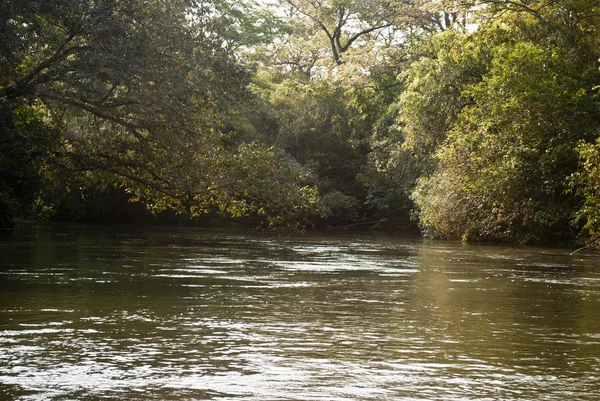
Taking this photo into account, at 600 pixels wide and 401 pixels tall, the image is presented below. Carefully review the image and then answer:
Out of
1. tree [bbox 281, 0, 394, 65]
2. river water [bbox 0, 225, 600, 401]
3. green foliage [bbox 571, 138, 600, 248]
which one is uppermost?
tree [bbox 281, 0, 394, 65]

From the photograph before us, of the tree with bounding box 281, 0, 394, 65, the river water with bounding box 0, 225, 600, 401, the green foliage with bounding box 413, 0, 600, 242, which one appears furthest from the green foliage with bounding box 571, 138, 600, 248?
the tree with bounding box 281, 0, 394, 65

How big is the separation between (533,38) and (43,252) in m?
20.9

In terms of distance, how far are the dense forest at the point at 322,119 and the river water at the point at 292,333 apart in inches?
181

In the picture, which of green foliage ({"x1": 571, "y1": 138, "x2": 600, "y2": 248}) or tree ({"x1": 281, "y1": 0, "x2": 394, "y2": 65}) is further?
tree ({"x1": 281, "y1": 0, "x2": 394, "y2": 65})

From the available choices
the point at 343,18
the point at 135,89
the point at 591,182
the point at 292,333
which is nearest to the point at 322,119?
the point at 343,18

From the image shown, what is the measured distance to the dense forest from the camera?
19.4m

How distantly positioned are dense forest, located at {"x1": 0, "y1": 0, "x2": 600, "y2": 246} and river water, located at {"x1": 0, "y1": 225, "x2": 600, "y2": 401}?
4.60m

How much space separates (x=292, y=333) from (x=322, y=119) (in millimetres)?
45204

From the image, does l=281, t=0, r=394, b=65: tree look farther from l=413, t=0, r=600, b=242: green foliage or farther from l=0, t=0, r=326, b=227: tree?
l=0, t=0, r=326, b=227: tree

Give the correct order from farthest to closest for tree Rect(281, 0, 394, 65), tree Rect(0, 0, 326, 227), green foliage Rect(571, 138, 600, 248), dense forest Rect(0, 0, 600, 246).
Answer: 1. tree Rect(281, 0, 394, 65)
2. green foliage Rect(571, 138, 600, 248)
3. dense forest Rect(0, 0, 600, 246)
4. tree Rect(0, 0, 326, 227)

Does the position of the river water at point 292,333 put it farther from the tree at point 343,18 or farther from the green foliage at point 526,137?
the tree at point 343,18

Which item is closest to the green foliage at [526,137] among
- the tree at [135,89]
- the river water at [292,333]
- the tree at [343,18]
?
the tree at [135,89]

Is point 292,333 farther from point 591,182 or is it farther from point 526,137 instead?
point 526,137

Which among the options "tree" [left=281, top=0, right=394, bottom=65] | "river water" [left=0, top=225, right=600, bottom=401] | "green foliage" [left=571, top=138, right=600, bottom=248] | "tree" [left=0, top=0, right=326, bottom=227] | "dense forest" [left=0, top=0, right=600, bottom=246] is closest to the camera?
"river water" [left=0, top=225, right=600, bottom=401]
